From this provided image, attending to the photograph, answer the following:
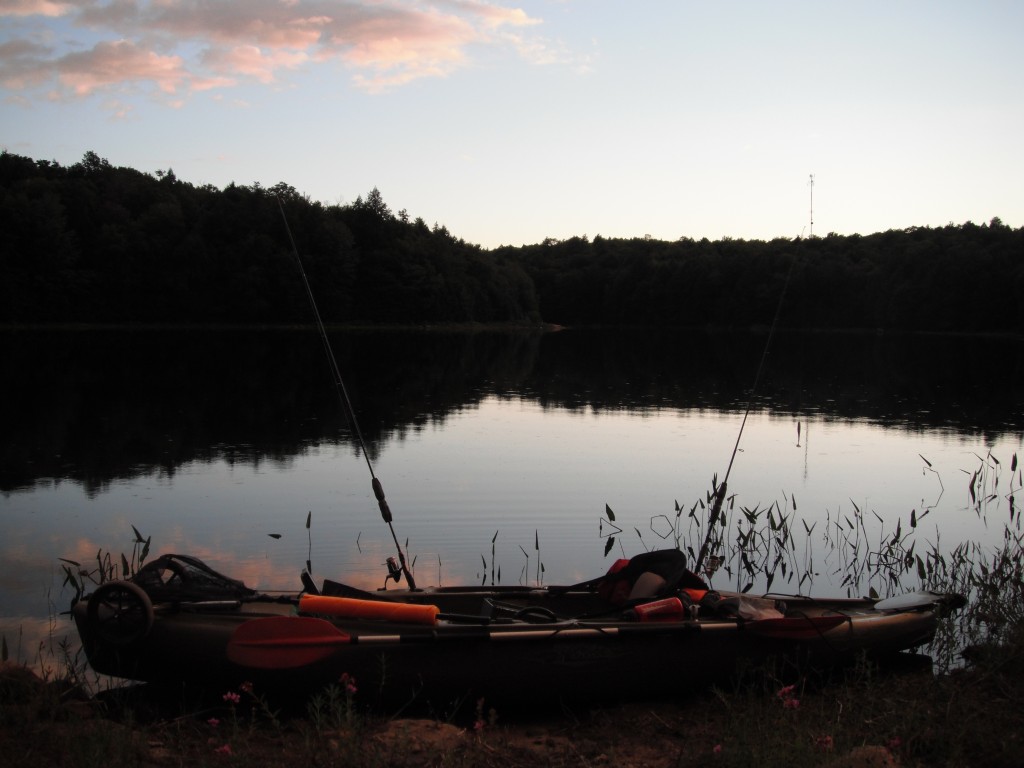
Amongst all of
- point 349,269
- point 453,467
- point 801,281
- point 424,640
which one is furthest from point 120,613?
point 801,281

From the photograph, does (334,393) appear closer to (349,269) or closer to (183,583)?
(183,583)

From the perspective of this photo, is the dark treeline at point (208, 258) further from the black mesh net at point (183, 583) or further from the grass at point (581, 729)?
the grass at point (581, 729)

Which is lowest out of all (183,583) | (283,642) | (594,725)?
(594,725)

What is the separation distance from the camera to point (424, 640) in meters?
6.55

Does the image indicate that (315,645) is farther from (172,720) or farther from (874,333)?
(874,333)

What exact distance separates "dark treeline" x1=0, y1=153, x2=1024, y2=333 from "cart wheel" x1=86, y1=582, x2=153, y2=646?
200 feet

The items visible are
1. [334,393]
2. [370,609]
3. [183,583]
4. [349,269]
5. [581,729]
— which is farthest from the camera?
[349,269]

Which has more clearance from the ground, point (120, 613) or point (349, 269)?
point (349, 269)

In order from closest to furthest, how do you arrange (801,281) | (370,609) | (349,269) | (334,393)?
(370,609)
(334,393)
(349,269)
(801,281)

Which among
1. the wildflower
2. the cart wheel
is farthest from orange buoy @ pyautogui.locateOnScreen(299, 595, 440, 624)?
the cart wheel

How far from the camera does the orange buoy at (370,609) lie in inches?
266

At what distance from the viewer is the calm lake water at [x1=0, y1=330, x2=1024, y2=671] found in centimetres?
1112

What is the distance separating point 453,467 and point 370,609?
10.0 meters

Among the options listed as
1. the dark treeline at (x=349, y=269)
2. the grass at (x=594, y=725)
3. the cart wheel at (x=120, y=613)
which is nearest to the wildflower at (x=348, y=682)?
the grass at (x=594, y=725)
